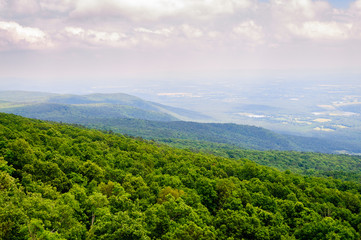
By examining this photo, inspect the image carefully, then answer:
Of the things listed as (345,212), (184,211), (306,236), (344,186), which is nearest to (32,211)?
(184,211)

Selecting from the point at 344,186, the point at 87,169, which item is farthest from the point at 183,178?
the point at 344,186

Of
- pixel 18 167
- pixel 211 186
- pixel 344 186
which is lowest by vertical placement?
pixel 344 186

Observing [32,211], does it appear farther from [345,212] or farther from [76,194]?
[345,212]

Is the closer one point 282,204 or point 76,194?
point 76,194

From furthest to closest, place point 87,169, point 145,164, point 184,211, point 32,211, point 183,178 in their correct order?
point 145,164, point 183,178, point 87,169, point 184,211, point 32,211

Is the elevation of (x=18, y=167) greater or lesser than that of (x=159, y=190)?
greater

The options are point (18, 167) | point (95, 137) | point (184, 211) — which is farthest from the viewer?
point (95, 137)

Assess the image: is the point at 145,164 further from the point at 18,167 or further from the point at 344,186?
the point at 344,186
